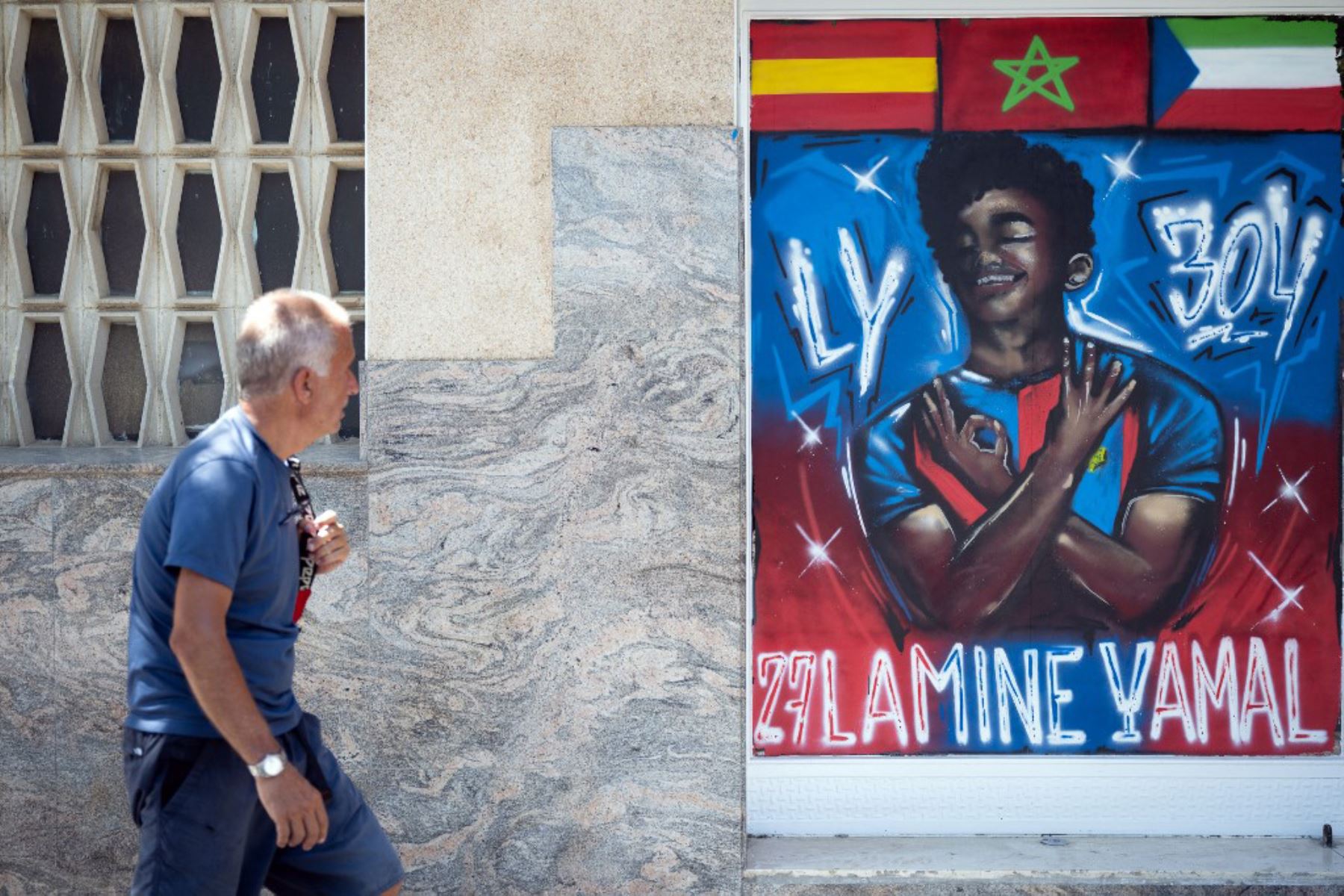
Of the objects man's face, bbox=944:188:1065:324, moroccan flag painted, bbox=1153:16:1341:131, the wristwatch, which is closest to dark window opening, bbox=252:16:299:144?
man's face, bbox=944:188:1065:324

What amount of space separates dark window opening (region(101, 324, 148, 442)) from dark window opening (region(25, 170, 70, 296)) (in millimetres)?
267

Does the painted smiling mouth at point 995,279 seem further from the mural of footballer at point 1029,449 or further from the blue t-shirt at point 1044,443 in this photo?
the blue t-shirt at point 1044,443

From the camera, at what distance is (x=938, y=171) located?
4527 mm

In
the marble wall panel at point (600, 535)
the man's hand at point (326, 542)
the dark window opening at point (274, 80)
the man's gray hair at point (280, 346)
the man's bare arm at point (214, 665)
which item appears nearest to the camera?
the man's bare arm at point (214, 665)

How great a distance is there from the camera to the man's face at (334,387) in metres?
3.04

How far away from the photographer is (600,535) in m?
4.27

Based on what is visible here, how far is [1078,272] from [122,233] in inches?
124

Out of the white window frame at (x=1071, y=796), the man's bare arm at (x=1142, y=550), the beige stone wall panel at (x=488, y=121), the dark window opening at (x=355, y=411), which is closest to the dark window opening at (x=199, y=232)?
the dark window opening at (x=355, y=411)

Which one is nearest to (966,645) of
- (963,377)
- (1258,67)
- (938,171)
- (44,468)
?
(963,377)

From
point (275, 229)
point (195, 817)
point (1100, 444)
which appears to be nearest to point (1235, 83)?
point (1100, 444)

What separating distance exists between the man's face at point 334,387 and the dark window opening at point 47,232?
6.98 feet

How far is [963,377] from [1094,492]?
0.57 m

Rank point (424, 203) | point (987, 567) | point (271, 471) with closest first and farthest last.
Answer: point (271, 471) → point (424, 203) → point (987, 567)

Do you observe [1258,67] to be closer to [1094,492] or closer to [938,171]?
[938,171]
